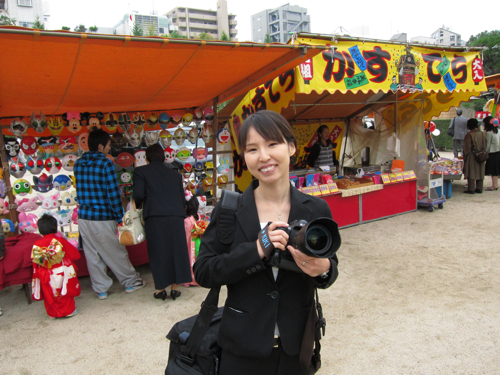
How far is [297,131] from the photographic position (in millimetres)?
7781

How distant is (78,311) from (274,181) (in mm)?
3141

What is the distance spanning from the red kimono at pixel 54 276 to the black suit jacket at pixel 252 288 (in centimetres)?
258

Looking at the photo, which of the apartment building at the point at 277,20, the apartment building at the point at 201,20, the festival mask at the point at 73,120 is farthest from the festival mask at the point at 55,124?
the apartment building at the point at 277,20

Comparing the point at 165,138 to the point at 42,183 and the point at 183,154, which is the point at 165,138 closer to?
the point at 183,154

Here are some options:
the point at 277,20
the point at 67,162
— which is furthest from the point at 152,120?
the point at 277,20

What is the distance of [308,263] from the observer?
1037 millimetres

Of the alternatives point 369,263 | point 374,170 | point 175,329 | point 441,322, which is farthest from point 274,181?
point 374,170

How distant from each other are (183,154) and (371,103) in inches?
177

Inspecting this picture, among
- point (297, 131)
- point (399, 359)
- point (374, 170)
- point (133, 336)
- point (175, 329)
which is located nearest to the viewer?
point (175, 329)

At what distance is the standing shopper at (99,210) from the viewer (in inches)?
140

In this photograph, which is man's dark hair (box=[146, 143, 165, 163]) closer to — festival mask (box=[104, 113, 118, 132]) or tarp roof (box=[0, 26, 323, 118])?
tarp roof (box=[0, 26, 323, 118])

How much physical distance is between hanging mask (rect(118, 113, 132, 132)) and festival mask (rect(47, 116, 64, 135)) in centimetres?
64

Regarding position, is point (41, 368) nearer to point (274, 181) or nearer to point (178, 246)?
point (178, 246)

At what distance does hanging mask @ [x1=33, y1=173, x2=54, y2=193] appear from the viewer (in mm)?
4079
